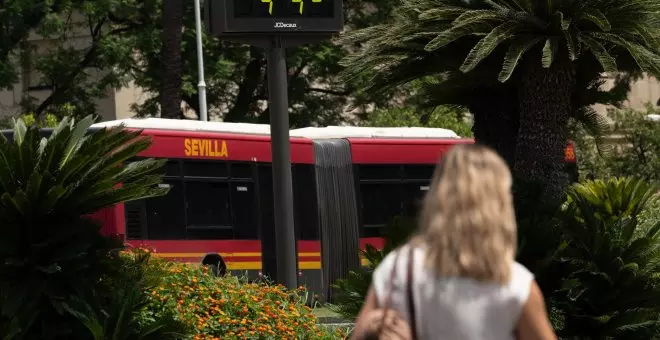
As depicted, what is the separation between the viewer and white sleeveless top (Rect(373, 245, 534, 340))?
513 cm

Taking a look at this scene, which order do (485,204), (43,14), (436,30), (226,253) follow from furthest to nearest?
(43,14) → (226,253) → (436,30) → (485,204)

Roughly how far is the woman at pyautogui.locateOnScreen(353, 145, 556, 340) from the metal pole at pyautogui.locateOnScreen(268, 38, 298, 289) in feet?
26.4

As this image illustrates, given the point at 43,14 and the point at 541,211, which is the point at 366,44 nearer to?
the point at 541,211

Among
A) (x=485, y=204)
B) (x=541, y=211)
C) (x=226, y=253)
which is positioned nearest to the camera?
(x=485, y=204)

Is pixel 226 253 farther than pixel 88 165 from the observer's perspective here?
Yes

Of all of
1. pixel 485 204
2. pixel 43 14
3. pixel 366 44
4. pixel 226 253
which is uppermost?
pixel 43 14

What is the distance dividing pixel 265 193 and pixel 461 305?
20.2 meters

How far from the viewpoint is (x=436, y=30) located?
12.6 m

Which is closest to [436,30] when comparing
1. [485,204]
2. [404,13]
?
[404,13]

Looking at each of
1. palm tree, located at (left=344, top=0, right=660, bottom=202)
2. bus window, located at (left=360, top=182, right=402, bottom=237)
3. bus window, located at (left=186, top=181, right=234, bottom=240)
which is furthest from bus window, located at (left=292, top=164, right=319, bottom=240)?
palm tree, located at (left=344, top=0, right=660, bottom=202)

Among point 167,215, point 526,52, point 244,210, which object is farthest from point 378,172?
point 526,52

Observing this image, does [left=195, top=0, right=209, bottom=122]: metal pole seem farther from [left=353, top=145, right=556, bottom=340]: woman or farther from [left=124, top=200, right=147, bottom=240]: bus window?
[left=353, top=145, right=556, bottom=340]: woman

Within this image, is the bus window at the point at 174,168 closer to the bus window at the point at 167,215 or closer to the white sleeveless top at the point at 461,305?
the bus window at the point at 167,215

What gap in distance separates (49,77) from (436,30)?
32.0 metres
